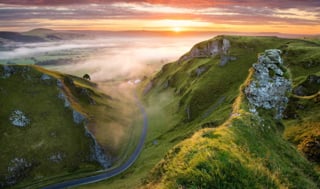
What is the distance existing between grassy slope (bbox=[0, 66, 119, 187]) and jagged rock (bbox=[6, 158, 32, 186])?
193 cm

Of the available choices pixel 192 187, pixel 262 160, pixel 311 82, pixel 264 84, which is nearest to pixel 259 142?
pixel 262 160

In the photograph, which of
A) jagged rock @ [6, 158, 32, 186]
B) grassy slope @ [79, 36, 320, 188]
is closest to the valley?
grassy slope @ [79, 36, 320, 188]

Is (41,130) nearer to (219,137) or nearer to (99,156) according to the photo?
(99,156)

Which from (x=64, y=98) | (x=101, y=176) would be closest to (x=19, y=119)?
(x=64, y=98)

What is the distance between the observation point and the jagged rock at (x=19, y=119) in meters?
149

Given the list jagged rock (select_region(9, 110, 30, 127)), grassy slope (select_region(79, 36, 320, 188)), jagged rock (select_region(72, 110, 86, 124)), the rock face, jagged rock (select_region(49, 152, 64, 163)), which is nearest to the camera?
grassy slope (select_region(79, 36, 320, 188))

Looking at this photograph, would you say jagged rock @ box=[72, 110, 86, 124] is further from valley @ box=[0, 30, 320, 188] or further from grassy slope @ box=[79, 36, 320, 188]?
grassy slope @ box=[79, 36, 320, 188]

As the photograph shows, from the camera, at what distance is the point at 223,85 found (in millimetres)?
196375

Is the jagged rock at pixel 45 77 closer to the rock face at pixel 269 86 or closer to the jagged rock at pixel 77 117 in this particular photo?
the jagged rock at pixel 77 117

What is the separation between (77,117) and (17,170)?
45.4 meters

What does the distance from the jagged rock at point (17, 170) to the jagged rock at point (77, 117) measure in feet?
122

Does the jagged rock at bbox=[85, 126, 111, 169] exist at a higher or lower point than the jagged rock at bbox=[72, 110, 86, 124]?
lower

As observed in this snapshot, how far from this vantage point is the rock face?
3653cm

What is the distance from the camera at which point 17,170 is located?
130m
